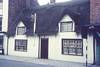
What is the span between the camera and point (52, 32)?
92.1ft

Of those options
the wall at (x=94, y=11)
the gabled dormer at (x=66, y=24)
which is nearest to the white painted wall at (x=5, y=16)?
the gabled dormer at (x=66, y=24)

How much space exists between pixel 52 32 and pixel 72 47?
350cm

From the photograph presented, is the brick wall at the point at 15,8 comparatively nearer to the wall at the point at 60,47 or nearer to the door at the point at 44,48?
the door at the point at 44,48

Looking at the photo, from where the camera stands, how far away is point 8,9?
36219mm

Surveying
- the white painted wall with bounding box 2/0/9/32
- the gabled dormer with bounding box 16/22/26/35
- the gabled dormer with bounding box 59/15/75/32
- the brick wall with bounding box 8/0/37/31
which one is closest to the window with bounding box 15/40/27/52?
the gabled dormer with bounding box 16/22/26/35

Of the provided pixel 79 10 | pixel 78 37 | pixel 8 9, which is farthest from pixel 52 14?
pixel 8 9

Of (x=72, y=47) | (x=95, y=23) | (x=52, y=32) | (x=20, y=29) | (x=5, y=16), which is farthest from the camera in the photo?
(x=5, y=16)

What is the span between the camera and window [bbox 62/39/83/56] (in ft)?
83.1

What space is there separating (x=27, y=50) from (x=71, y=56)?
7726 mm

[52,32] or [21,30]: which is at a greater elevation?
[21,30]

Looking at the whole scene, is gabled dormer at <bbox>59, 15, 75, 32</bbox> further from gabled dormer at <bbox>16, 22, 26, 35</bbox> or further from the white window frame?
gabled dormer at <bbox>16, 22, 26, 35</bbox>

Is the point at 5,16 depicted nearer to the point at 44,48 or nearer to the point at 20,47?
the point at 20,47

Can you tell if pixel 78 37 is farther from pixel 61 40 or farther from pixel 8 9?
pixel 8 9

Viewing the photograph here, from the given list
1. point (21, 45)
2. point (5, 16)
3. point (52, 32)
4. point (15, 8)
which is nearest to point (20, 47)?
point (21, 45)
